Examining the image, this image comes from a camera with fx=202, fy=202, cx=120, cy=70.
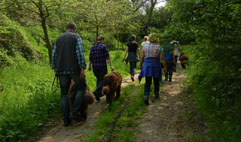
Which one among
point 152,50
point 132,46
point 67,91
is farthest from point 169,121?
point 132,46

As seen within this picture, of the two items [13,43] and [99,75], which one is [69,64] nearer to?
[99,75]

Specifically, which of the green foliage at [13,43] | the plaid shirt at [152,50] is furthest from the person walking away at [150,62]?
the green foliage at [13,43]

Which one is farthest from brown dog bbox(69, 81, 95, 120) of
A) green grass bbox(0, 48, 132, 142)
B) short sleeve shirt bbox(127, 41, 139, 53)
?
short sleeve shirt bbox(127, 41, 139, 53)

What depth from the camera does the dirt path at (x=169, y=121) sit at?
3590 mm

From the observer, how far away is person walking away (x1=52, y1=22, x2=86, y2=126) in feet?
13.6

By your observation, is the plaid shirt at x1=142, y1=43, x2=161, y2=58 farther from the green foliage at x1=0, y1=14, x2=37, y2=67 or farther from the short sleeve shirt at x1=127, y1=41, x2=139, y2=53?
the green foliage at x1=0, y1=14, x2=37, y2=67

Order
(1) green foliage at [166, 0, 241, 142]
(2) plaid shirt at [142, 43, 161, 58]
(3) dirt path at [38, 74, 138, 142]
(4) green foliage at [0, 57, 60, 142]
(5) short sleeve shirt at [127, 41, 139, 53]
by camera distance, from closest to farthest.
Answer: (1) green foliage at [166, 0, 241, 142] → (3) dirt path at [38, 74, 138, 142] → (4) green foliage at [0, 57, 60, 142] → (2) plaid shirt at [142, 43, 161, 58] → (5) short sleeve shirt at [127, 41, 139, 53]

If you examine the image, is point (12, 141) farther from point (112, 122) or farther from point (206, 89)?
point (206, 89)

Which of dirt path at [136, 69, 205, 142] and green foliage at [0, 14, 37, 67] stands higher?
green foliage at [0, 14, 37, 67]

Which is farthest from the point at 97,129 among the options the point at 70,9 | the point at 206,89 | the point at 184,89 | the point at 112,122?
the point at 70,9

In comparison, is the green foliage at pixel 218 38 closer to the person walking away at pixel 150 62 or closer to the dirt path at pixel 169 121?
the dirt path at pixel 169 121

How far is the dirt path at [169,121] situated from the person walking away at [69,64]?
1.50 meters

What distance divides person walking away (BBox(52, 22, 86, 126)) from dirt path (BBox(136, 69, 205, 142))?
1.50m

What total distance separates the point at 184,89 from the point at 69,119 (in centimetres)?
399
